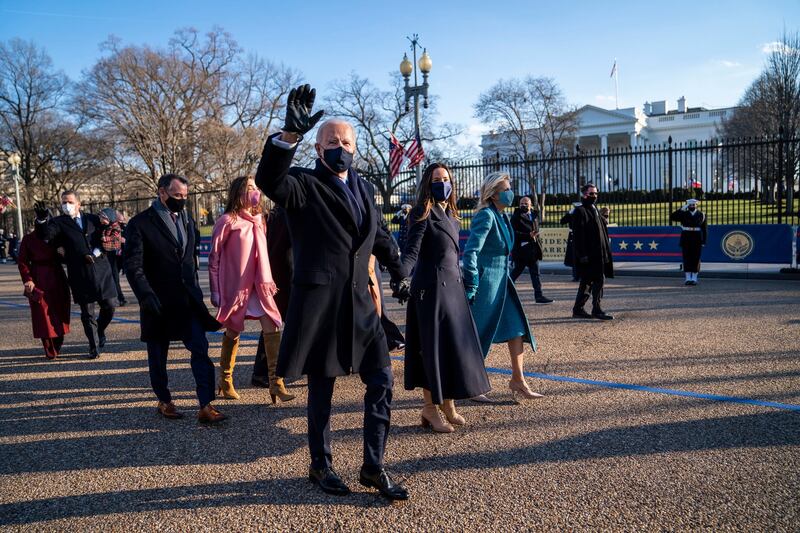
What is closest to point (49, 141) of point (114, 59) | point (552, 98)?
point (114, 59)

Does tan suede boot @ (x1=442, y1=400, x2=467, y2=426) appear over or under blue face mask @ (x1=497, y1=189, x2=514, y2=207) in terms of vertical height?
under

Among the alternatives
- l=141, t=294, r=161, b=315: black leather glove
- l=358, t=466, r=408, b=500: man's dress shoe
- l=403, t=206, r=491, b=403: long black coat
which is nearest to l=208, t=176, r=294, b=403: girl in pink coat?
l=141, t=294, r=161, b=315: black leather glove

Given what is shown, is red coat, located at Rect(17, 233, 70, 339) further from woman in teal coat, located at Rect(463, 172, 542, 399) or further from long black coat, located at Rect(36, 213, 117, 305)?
woman in teal coat, located at Rect(463, 172, 542, 399)

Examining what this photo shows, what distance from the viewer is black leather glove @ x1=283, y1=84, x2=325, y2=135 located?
8.64 ft

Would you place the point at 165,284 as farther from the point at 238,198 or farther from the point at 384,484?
the point at 384,484

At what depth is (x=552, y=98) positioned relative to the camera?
37.8m

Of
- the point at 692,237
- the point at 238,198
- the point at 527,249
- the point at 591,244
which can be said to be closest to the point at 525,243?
the point at 527,249

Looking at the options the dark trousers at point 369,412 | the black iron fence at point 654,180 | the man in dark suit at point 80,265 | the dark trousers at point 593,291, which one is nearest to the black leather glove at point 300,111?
the dark trousers at point 369,412

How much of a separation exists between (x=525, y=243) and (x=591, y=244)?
1789 millimetres

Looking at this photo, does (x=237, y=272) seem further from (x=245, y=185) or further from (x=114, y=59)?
(x=114, y=59)

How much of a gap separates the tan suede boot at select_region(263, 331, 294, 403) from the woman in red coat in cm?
329

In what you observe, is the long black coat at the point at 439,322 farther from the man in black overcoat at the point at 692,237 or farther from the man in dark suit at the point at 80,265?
the man in black overcoat at the point at 692,237

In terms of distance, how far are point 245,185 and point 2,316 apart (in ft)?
27.2

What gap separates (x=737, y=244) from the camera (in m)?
13.9
